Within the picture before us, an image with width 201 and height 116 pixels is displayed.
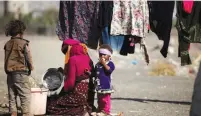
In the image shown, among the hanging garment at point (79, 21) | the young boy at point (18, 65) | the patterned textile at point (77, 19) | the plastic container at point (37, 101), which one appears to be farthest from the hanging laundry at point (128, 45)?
the young boy at point (18, 65)

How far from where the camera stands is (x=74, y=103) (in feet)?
26.3

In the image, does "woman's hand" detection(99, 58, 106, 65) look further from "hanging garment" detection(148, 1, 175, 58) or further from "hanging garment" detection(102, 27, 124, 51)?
"hanging garment" detection(148, 1, 175, 58)

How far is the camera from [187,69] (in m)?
19.8

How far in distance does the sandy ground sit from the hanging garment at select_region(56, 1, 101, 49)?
155 cm

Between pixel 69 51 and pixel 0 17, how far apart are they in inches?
274

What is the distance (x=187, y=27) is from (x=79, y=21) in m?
1.91

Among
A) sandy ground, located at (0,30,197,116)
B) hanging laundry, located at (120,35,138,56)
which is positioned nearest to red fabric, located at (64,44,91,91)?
hanging laundry, located at (120,35,138,56)

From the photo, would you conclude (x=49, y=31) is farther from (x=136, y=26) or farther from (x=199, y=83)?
(x=199, y=83)

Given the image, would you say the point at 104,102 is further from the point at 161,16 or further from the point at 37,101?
the point at 161,16

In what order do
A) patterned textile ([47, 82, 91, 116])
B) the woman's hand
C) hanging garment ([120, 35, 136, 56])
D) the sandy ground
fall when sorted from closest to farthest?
the woman's hand → patterned textile ([47, 82, 91, 116]) → hanging garment ([120, 35, 136, 56]) → the sandy ground

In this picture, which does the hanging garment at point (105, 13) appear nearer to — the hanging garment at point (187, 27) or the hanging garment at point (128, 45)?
the hanging garment at point (128, 45)

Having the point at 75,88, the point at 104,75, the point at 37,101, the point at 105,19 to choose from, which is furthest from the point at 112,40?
the point at 37,101

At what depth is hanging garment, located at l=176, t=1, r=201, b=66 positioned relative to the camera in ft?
28.7

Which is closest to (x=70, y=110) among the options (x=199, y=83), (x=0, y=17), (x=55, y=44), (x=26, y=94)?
(x=26, y=94)
